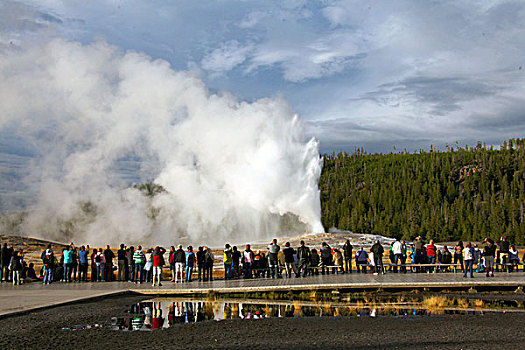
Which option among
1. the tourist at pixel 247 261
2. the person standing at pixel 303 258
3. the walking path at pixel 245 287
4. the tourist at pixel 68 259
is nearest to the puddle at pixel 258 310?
the walking path at pixel 245 287

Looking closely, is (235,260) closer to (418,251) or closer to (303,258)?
(303,258)

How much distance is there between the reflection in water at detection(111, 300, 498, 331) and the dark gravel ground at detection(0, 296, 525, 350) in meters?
0.72

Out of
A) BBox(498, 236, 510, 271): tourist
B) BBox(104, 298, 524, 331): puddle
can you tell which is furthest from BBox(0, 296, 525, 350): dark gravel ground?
BBox(498, 236, 510, 271): tourist

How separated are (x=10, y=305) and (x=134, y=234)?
48.5m

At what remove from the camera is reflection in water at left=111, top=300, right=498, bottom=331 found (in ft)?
44.9

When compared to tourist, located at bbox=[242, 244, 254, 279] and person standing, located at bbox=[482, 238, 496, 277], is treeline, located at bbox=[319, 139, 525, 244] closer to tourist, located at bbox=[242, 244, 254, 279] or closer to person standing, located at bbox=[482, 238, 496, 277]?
person standing, located at bbox=[482, 238, 496, 277]

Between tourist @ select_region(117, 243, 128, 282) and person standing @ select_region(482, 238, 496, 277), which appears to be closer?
person standing @ select_region(482, 238, 496, 277)

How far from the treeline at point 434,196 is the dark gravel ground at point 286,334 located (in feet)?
306

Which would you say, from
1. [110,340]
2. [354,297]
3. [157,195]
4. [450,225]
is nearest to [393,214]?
Result: [450,225]

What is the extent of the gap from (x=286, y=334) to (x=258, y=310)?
3.74m

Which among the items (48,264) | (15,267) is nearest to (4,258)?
(15,267)

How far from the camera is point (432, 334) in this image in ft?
38.1

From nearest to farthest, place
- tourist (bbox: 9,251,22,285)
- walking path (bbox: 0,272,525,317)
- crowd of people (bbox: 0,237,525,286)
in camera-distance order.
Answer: walking path (bbox: 0,272,525,317) → crowd of people (bbox: 0,237,525,286) → tourist (bbox: 9,251,22,285)

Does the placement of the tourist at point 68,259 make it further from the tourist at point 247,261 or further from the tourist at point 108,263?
the tourist at point 247,261
